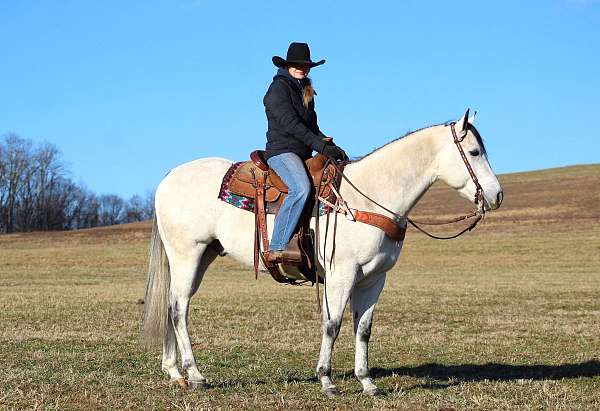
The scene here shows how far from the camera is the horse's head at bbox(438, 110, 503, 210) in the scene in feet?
26.9

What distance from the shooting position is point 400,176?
8.48 meters

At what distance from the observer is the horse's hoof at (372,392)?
27.0ft

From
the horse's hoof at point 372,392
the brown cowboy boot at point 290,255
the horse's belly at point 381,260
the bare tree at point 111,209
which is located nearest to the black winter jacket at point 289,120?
the brown cowboy boot at point 290,255

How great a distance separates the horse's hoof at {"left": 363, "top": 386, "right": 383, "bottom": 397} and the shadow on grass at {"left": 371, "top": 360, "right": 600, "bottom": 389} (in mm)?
1423

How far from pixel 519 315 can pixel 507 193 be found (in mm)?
64448

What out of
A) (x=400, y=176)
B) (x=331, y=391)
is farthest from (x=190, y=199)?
(x=331, y=391)

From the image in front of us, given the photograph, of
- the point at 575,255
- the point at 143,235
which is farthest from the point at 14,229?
the point at 575,255

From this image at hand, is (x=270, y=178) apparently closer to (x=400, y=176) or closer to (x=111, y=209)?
(x=400, y=176)

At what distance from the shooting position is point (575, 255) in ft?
143

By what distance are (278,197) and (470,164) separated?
2009 millimetres

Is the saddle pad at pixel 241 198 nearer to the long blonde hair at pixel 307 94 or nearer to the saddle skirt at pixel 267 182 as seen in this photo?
the saddle skirt at pixel 267 182

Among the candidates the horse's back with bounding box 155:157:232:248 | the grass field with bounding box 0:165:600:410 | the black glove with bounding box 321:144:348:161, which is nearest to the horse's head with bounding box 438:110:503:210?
the black glove with bounding box 321:144:348:161

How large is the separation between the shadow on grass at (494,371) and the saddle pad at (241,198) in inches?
101

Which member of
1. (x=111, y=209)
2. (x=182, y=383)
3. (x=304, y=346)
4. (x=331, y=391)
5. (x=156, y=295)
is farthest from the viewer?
(x=111, y=209)
